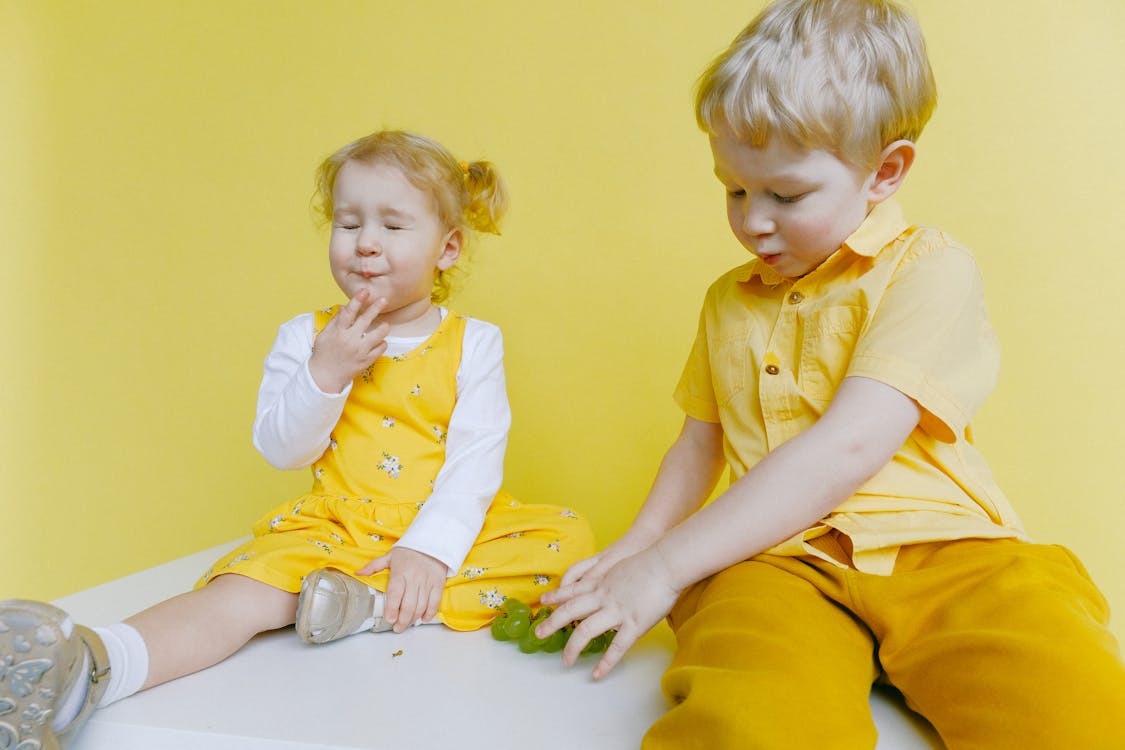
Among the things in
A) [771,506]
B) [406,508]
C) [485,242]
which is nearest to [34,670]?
[406,508]

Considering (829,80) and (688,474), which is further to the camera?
(688,474)

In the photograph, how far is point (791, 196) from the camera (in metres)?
0.87

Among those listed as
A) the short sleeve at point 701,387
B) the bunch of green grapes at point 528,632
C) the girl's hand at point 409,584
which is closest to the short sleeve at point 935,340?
the short sleeve at point 701,387

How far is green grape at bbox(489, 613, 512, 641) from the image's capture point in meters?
0.96

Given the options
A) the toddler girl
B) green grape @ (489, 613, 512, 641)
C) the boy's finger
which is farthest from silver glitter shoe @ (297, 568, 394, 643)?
the boy's finger

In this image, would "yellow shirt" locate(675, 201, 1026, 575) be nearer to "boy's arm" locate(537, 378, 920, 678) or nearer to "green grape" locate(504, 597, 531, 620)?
"boy's arm" locate(537, 378, 920, 678)

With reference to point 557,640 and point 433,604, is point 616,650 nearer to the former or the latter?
point 557,640

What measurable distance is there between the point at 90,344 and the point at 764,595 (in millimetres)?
1579

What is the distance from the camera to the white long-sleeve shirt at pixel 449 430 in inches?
40.7

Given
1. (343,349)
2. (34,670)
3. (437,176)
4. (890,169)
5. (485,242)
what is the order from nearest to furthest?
(34,670) < (890,169) < (343,349) < (437,176) < (485,242)

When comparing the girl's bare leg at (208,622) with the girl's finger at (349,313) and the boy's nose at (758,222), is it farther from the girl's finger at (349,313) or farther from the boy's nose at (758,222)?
the boy's nose at (758,222)

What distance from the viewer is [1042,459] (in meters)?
1.39

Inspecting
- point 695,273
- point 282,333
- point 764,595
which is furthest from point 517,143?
point 764,595

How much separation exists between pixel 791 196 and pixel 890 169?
0.11 metres
